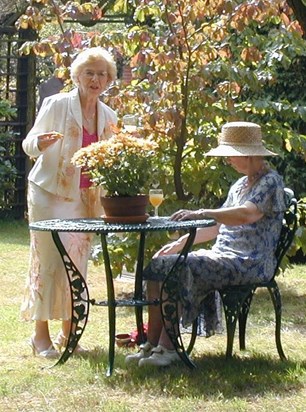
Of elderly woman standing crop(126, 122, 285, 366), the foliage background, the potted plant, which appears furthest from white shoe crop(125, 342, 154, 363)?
the foliage background

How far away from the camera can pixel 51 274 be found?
610 cm

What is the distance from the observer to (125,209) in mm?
5441

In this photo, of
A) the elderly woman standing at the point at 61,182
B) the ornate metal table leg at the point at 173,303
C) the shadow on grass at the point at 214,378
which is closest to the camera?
the shadow on grass at the point at 214,378

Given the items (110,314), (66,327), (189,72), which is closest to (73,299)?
(110,314)

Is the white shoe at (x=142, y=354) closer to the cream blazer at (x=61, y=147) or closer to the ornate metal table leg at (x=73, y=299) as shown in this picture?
the ornate metal table leg at (x=73, y=299)

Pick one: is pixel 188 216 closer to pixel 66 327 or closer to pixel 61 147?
pixel 61 147

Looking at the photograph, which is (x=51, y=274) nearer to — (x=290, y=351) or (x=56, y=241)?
(x=56, y=241)

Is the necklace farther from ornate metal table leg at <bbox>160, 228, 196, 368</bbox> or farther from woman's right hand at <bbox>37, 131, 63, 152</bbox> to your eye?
ornate metal table leg at <bbox>160, 228, 196, 368</bbox>

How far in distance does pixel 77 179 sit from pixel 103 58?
66 centimetres

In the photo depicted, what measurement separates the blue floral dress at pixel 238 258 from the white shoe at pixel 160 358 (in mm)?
174

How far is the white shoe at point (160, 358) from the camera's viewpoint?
5.45 m

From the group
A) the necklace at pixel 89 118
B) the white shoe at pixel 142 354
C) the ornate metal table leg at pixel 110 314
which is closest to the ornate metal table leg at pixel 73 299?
the ornate metal table leg at pixel 110 314

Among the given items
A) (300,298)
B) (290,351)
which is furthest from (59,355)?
(300,298)

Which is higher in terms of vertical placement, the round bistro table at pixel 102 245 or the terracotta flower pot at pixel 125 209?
the terracotta flower pot at pixel 125 209
